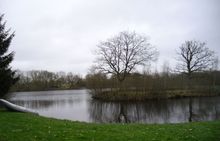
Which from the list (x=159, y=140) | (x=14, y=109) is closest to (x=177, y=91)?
(x=14, y=109)

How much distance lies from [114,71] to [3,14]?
26789 millimetres

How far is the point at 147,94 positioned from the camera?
35438 mm

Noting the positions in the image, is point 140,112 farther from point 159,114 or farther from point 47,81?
point 47,81

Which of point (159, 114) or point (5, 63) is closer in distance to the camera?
point (5, 63)

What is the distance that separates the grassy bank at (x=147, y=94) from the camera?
116ft

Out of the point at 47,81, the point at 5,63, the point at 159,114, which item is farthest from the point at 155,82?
the point at 47,81

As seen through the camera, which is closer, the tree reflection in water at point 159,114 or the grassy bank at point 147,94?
the tree reflection in water at point 159,114

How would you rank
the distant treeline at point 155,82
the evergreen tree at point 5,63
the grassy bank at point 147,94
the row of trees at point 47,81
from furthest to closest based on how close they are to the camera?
the row of trees at point 47,81, the distant treeline at point 155,82, the grassy bank at point 147,94, the evergreen tree at point 5,63

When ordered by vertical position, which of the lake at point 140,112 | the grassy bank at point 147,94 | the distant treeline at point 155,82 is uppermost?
the distant treeline at point 155,82

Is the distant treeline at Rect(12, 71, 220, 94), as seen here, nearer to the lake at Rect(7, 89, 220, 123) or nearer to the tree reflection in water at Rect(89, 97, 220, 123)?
the lake at Rect(7, 89, 220, 123)

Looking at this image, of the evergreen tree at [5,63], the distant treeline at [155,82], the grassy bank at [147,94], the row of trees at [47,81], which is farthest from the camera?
the row of trees at [47,81]

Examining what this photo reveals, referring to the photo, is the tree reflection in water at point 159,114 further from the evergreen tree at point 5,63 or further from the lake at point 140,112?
the evergreen tree at point 5,63

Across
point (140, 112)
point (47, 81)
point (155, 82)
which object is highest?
point (47, 81)

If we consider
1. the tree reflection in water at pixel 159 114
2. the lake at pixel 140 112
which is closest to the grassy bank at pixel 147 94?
the lake at pixel 140 112
